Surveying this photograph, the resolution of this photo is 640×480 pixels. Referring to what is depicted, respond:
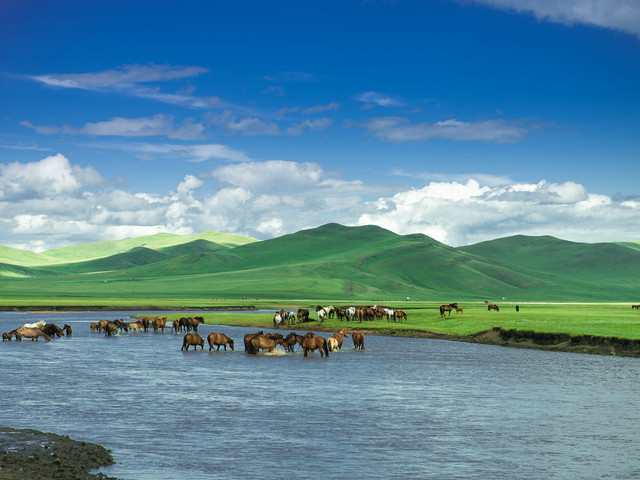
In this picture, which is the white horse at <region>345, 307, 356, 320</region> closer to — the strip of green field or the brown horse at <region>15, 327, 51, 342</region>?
the strip of green field

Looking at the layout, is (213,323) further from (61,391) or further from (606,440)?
(606,440)

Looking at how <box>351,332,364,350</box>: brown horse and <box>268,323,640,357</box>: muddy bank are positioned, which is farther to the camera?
<box>351,332,364,350</box>: brown horse

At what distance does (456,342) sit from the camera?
60.5m

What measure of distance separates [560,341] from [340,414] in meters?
33.5

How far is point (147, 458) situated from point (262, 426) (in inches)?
198

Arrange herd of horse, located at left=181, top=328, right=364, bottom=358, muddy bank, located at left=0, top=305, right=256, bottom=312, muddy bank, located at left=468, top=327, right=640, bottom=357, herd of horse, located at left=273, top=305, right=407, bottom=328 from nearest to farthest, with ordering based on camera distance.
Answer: herd of horse, located at left=181, top=328, right=364, bottom=358 < muddy bank, located at left=468, top=327, right=640, bottom=357 < herd of horse, located at left=273, top=305, right=407, bottom=328 < muddy bank, located at left=0, top=305, right=256, bottom=312

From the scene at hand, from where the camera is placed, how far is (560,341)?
5269 centimetres

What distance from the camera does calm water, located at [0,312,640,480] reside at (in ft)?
57.5

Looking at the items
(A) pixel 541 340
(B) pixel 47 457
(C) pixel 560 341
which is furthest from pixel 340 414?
(A) pixel 541 340

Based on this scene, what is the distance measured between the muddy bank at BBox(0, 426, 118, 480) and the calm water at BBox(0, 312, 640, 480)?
25.9 inches

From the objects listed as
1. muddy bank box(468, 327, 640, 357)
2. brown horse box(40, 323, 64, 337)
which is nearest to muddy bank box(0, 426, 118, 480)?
muddy bank box(468, 327, 640, 357)

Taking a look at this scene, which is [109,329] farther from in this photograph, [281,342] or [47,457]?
[47,457]

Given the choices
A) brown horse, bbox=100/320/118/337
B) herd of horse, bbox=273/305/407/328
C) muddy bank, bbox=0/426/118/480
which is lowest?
muddy bank, bbox=0/426/118/480

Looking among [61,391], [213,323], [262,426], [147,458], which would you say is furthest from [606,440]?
[213,323]
